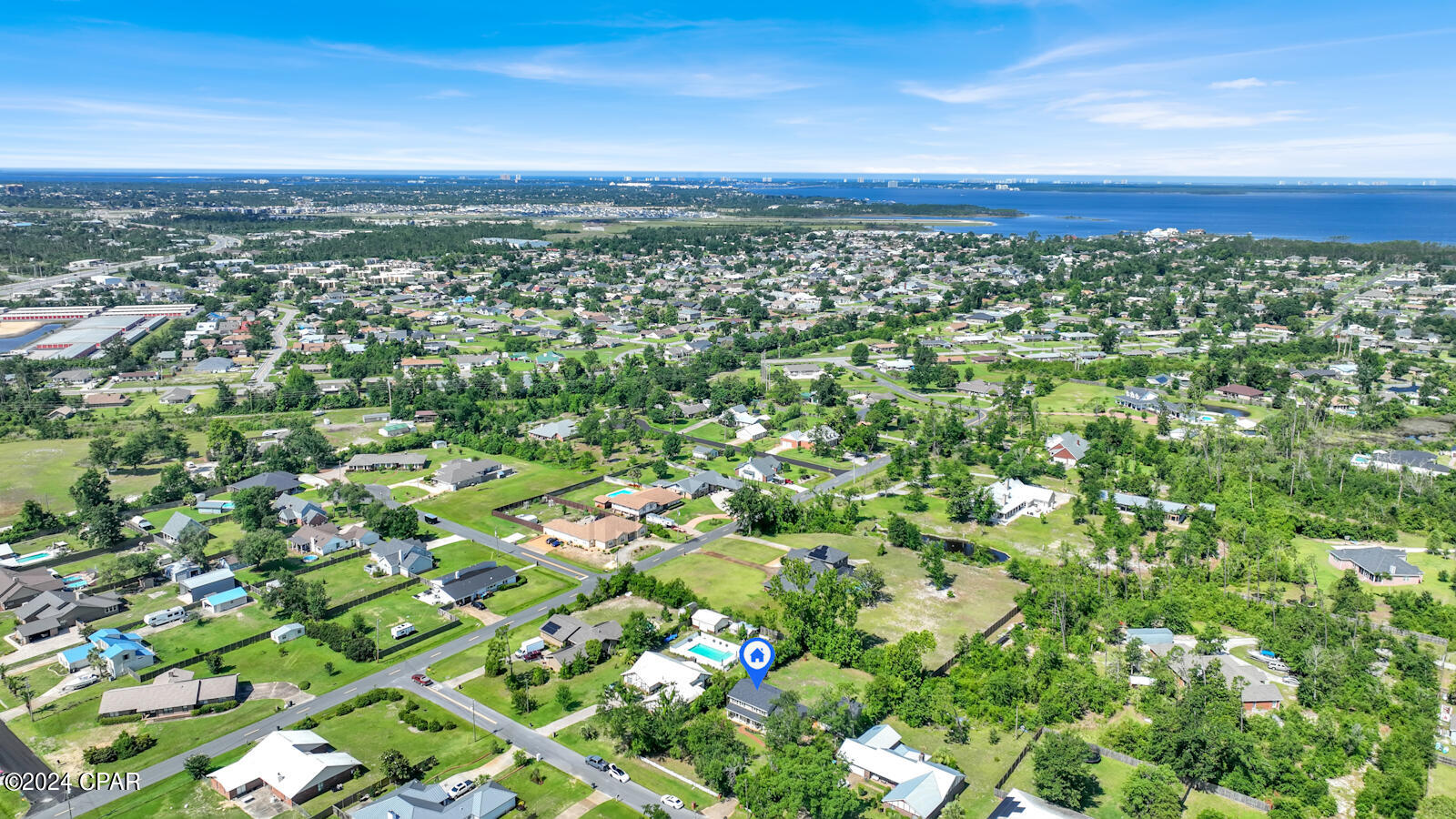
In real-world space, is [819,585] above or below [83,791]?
above

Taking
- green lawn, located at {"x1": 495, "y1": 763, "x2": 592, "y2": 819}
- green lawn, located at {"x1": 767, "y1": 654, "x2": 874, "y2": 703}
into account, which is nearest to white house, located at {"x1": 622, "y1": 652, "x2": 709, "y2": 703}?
green lawn, located at {"x1": 767, "y1": 654, "x2": 874, "y2": 703}

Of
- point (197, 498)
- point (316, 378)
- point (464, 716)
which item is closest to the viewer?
point (464, 716)

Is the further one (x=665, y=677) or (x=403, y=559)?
(x=403, y=559)

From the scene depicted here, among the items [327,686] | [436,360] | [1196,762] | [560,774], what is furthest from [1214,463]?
[436,360]

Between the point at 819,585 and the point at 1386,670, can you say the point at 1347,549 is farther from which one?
the point at 819,585

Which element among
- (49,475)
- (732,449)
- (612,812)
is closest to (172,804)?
(612,812)

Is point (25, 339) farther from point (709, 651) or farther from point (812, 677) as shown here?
point (812, 677)

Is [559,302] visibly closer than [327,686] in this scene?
No

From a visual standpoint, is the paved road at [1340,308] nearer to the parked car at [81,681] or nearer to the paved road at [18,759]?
the parked car at [81,681]
